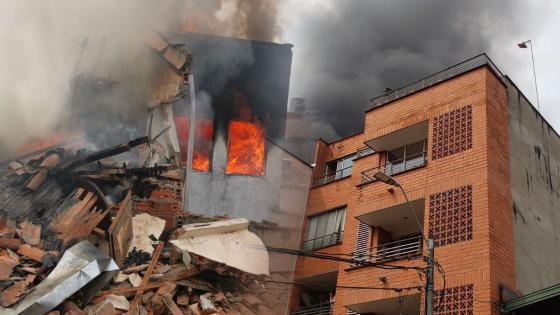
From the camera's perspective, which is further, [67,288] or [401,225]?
[401,225]

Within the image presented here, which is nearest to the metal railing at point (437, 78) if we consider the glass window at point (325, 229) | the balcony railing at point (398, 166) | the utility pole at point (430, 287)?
the balcony railing at point (398, 166)

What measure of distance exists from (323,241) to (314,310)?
92.6 inches

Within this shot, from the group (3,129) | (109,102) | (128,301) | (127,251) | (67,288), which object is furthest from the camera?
(109,102)

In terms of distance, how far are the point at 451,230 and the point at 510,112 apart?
4794mm

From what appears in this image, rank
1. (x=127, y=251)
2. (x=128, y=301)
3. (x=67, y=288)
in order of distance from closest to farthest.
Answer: (x=67, y=288)
(x=128, y=301)
(x=127, y=251)

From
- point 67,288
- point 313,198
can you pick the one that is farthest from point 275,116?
point 67,288

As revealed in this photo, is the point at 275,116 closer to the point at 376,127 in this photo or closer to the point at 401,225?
the point at 376,127

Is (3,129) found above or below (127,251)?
above

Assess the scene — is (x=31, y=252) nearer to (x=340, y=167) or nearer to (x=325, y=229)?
(x=325, y=229)

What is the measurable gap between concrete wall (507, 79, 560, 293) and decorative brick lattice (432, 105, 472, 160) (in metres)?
1.56

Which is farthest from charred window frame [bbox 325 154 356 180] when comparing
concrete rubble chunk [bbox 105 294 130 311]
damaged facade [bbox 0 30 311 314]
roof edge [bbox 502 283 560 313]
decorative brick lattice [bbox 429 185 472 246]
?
concrete rubble chunk [bbox 105 294 130 311]

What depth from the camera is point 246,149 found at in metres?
23.3

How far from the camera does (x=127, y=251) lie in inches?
690

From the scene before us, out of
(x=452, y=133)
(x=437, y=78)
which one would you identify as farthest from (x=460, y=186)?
(x=437, y=78)
